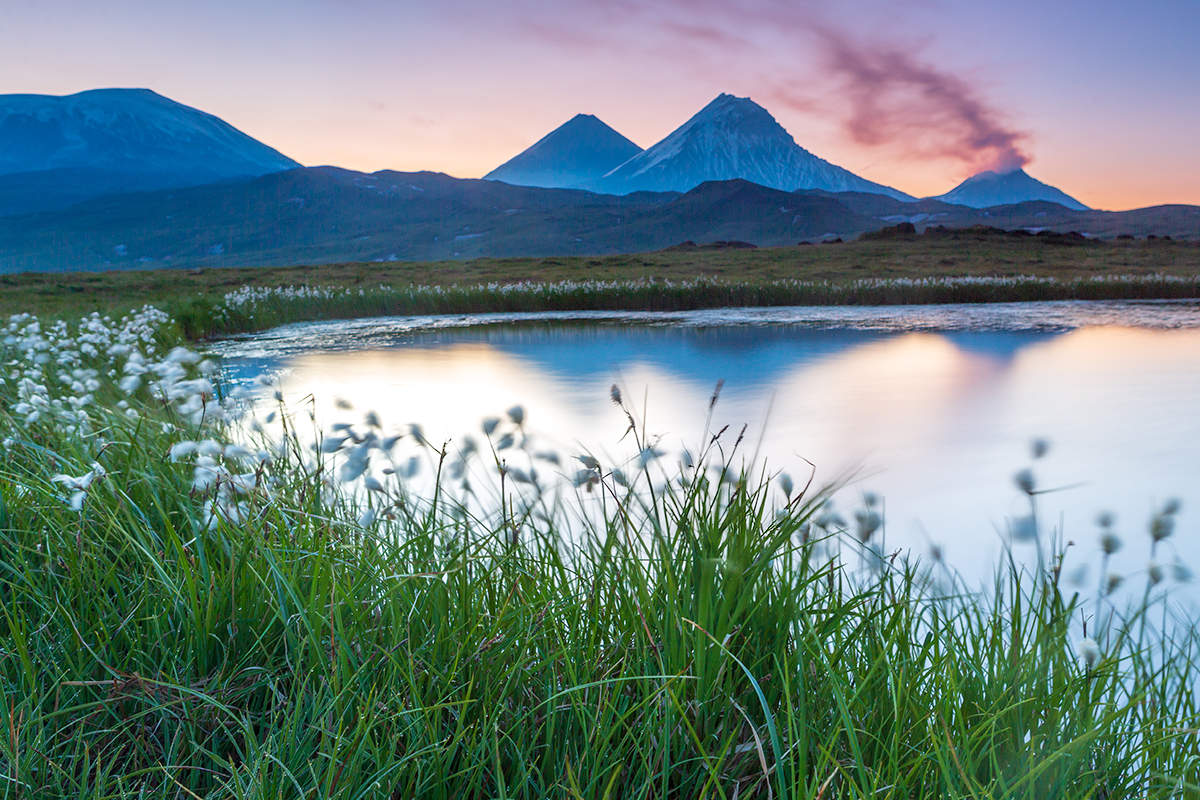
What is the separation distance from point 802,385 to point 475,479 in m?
5.32

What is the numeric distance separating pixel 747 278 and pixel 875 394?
21.1 meters

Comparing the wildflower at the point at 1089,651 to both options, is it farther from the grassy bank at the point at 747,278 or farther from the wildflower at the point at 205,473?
the grassy bank at the point at 747,278

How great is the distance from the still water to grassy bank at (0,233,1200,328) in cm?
355

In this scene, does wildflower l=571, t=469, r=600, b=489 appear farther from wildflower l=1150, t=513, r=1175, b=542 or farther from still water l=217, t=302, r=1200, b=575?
wildflower l=1150, t=513, r=1175, b=542

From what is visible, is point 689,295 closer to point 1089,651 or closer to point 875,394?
point 875,394

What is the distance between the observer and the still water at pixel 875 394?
16.3 ft

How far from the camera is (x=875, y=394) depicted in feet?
27.7

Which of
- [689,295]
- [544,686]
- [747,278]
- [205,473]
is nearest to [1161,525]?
[544,686]

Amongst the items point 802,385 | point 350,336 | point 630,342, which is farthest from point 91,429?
point 350,336

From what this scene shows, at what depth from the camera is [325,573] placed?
2236 millimetres

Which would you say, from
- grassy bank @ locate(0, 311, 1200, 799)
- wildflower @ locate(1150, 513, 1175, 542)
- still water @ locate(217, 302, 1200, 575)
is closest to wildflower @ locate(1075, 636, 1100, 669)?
grassy bank @ locate(0, 311, 1200, 799)

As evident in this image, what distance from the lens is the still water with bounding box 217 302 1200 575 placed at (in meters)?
4.96

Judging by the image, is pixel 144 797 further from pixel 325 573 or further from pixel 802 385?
pixel 802 385

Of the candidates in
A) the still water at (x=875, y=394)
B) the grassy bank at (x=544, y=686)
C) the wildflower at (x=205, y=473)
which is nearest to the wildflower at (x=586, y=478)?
the grassy bank at (x=544, y=686)
